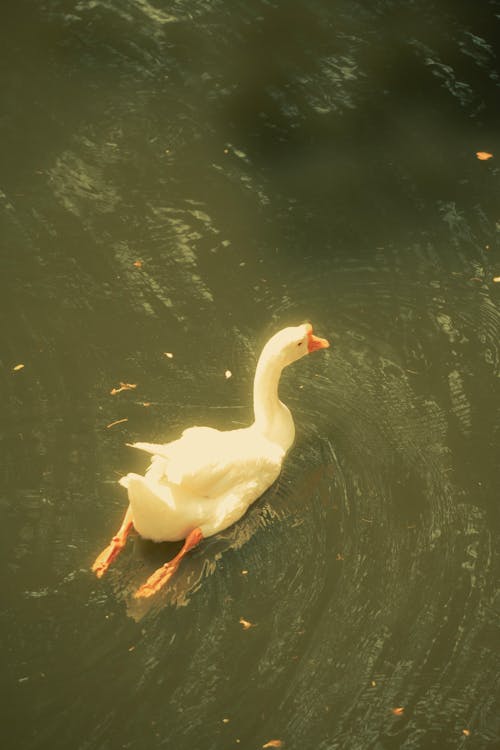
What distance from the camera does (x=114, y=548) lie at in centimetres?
352

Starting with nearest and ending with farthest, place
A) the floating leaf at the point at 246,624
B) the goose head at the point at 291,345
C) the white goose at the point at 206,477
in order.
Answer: the floating leaf at the point at 246,624
the white goose at the point at 206,477
the goose head at the point at 291,345

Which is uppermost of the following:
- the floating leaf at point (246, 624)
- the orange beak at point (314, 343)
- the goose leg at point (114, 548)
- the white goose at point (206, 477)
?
the orange beak at point (314, 343)

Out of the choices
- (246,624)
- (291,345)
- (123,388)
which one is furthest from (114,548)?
(291,345)

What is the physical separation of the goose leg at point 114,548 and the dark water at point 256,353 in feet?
0.16

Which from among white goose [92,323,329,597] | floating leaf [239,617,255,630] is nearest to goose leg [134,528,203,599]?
white goose [92,323,329,597]

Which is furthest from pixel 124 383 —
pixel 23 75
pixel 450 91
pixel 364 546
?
pixel 450 91

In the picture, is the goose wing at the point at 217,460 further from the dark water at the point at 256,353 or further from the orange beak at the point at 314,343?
the orange beak at the point at 314,343

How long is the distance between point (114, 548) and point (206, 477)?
1.26ft

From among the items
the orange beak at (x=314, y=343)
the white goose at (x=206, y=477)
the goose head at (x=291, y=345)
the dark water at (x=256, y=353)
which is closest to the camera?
the dark water at (x=256, y=353)

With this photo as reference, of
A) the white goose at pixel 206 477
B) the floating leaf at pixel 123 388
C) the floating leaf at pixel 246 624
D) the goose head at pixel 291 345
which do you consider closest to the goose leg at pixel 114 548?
the white goose at pixel 206 477

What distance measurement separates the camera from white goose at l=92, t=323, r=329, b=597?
11.4 feet

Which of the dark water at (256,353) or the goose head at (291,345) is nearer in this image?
the dark water at (256,353)

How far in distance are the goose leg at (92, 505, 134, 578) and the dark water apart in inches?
1.9

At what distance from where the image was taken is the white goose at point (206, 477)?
3.48 m
